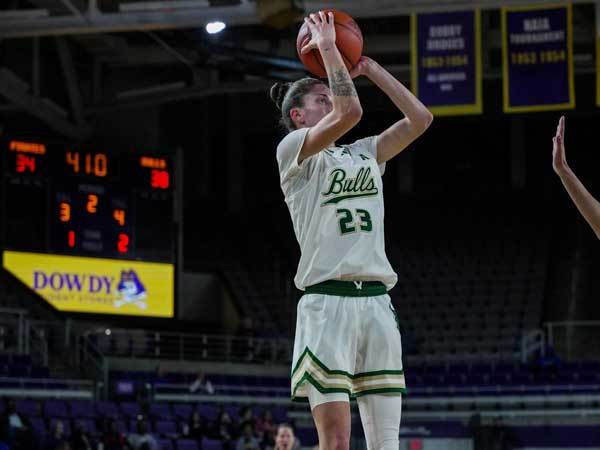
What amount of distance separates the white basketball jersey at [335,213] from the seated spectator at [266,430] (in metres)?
13.2

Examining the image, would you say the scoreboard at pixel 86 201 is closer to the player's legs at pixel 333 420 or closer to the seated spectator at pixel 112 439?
the seated spectator at pixel 112 439

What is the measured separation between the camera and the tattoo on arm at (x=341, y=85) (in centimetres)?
451

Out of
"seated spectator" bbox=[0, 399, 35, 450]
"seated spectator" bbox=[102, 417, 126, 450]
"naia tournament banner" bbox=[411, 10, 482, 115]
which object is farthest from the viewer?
"naia tournament banner" bbox=[411, 10, 482, 115]

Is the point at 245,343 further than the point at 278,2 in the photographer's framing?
Yes

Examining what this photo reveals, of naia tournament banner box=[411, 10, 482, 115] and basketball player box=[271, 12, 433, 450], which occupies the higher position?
naia tournament banner box=[411, 10, 482, 115]

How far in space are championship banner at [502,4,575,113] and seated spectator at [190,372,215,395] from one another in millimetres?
8098

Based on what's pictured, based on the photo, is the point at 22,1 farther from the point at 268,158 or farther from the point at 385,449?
the point at 385,449

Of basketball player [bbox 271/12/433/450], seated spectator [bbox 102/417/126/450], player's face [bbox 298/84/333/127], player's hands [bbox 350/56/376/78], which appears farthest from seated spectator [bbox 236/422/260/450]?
player's hands [bbox 350/56/376/78]

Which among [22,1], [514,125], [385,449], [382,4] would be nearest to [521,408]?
[382,4]

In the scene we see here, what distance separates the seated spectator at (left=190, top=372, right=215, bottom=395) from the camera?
2127 centimetres

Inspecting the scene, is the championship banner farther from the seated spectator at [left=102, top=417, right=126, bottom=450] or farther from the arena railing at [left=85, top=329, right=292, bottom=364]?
the arena railing at [left=85, top=329, right=292, bottom=364]

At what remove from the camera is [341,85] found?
4520 mm

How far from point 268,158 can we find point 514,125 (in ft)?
21.2

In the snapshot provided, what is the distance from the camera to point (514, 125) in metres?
29.6
